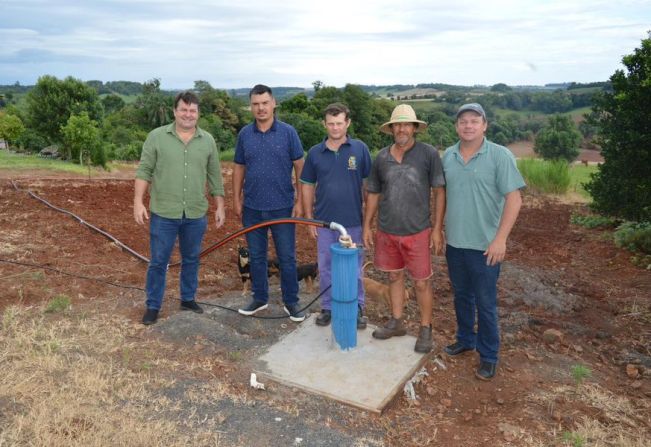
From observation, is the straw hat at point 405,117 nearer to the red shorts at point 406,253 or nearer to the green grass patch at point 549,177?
the red shorts at point 406,253

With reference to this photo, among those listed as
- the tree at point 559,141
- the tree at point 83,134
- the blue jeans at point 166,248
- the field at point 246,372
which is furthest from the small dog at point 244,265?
the tree at point 559,141

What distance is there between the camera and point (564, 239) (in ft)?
32.2

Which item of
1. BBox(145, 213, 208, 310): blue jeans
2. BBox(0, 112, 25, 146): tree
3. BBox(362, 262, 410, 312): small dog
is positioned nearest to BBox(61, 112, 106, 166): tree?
BBox(145, 213, 208, 310): blue jeans

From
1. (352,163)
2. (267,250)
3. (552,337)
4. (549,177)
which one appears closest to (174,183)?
(267,250)

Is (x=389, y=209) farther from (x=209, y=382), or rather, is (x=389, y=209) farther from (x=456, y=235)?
(x=209, y=382)

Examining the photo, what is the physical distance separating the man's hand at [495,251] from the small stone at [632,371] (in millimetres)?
1755

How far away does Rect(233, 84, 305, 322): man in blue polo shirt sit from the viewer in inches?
181

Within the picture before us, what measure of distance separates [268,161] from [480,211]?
188 centimetres

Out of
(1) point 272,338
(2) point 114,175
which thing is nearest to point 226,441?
(1) point 272,338

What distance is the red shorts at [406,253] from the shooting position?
13.7 ft

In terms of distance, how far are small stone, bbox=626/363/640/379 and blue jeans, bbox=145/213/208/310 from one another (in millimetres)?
3996

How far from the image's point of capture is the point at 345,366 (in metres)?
4.15

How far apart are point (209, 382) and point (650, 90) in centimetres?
815

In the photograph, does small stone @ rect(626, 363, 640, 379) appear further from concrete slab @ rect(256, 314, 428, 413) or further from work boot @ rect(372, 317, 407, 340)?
work boot @ rect(372, 317, 407, 340)
